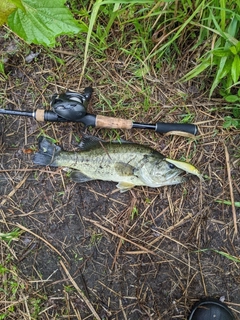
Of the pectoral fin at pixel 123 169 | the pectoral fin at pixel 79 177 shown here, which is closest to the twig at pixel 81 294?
the pectoral fin at pixel 79 177

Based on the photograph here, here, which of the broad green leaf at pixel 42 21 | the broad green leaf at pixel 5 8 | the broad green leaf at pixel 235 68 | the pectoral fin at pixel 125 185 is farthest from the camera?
the pectoral fin at pixel 125 185

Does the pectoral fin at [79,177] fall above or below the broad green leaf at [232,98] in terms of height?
below

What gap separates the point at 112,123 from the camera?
2.87m

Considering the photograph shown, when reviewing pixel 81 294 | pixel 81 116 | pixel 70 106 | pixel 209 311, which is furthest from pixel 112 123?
pixel 209 311

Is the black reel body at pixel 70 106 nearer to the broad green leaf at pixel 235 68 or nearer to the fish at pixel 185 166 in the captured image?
the fish at pixel 185 166

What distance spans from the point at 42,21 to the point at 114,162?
4.04ft

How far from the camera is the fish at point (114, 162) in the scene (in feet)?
9.53

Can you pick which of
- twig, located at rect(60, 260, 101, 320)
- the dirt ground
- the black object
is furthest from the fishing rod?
the black object

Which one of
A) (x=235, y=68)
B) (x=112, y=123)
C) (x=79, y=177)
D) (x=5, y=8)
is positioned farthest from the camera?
(x=79, y=177)

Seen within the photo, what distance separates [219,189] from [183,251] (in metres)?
0.62

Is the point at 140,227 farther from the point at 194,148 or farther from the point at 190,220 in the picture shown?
the point at 194,148

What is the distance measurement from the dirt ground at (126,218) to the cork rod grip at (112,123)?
0.17 m

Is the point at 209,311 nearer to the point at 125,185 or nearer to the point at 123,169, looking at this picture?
the point at 125,185

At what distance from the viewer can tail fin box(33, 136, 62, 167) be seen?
298cm
